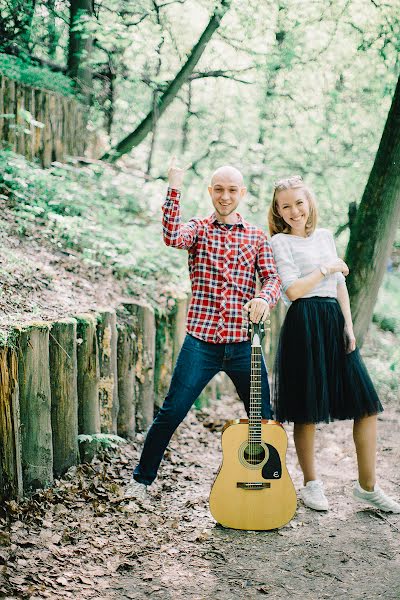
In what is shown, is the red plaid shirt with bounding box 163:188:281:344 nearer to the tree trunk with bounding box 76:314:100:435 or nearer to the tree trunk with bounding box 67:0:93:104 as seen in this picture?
the tree trunk with bounding box 76:314:100:435

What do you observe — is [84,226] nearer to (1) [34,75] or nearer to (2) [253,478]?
(1) [34,75]

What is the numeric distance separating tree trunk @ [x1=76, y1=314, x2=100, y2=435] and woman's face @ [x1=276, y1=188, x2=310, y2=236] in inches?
60.8

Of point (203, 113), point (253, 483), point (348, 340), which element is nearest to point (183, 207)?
point (203, 113)

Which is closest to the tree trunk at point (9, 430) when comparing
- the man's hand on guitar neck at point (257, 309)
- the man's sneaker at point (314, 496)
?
the man's hand on guitar neck at point (257, 309)

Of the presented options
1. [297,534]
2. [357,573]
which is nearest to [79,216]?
[297,534]

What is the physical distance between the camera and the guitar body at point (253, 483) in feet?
11.0

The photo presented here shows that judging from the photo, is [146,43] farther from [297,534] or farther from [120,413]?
[297,534]

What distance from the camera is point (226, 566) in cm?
306

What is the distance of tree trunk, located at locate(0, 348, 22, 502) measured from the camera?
3232mm

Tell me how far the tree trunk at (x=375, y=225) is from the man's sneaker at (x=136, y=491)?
104 inches

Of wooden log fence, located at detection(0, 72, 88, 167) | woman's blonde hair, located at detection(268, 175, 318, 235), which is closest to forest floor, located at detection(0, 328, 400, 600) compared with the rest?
woman's blonde hair, located at detection(268, 175, 318, 235)

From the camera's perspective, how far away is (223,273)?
12.0 feet

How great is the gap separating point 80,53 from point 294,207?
599 cm

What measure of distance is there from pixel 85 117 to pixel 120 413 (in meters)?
5.17
